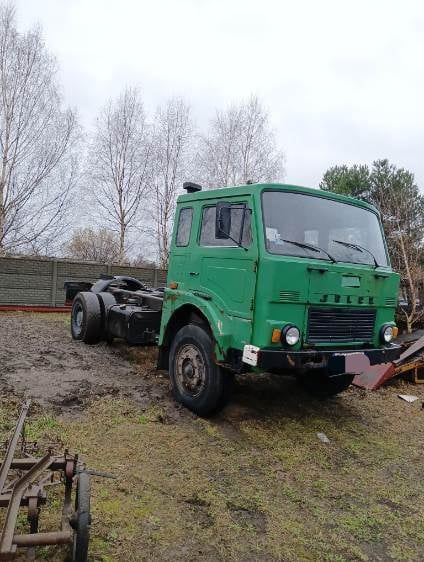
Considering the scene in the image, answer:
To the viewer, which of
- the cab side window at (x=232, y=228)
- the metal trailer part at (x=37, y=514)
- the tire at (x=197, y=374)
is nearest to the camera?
the metal trailer part at (x=37, y=514)

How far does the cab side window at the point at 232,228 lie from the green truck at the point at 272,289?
0.04 ft

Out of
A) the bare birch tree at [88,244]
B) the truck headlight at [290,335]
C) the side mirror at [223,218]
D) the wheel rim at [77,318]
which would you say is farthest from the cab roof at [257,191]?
the bare birch tree at [88,244]

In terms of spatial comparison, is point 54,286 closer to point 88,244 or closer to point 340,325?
point 340,325

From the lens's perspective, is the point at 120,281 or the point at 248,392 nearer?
the point at 248,392

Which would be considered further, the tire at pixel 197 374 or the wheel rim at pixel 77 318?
the wheel rim at pixel 77 318

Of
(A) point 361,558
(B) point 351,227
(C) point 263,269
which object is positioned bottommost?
(A) point 361,558

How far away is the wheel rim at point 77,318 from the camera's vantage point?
872 cm

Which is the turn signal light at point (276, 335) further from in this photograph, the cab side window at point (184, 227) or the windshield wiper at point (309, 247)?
the cab side window at point (184, 227)

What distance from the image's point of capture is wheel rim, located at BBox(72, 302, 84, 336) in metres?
8.72

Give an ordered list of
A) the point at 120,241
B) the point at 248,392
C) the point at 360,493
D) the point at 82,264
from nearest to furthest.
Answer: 1. the point at 360,493
2. the point at 248,392
3. the point at 82,264
4. the point at 120,241

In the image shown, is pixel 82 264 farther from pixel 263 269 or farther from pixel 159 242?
pixel 263 269

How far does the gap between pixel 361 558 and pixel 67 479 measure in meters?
1.95

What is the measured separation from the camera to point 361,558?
116 inches

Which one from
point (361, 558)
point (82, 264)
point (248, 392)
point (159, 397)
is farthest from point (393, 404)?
point (82, 264)
